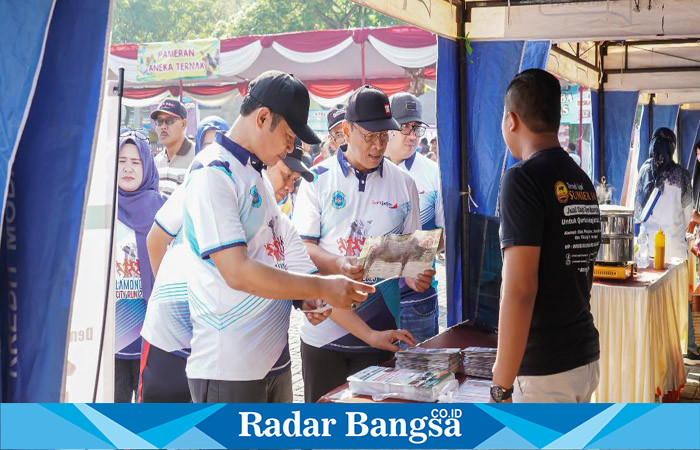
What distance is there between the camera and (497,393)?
2098 millimetres

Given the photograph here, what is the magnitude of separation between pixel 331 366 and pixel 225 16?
47.4 meters

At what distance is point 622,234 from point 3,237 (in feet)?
14.0

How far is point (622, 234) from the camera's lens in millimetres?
5000

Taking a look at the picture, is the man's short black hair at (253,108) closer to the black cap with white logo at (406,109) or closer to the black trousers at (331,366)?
the black trousers at (331,366)

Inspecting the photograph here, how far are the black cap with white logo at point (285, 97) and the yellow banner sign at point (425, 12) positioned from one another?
0.99m

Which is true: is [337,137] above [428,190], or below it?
above

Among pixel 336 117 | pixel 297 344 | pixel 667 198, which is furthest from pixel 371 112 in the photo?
pixel 667 198

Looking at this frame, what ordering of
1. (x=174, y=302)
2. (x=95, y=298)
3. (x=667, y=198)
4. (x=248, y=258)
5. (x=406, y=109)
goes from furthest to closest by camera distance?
(x=667, y=198), (x=406, y=109), (x=174, y=302), (x=248, y=258), (x=95, y=298)

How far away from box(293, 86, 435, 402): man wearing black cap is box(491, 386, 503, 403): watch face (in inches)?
46.9

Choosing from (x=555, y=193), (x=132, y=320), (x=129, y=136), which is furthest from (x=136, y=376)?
(x=555, y=193)

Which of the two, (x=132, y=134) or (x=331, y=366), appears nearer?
(x=331, y=366)

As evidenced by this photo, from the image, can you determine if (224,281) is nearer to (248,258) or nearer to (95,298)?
(248,258)

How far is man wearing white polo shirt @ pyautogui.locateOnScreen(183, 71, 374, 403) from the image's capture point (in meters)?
2.27

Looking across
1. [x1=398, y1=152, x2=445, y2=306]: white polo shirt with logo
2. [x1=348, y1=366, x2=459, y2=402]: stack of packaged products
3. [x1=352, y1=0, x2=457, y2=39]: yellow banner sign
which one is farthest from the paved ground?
[x1=348, y1=366, x2=459, y2=402]: stack of packaged products
